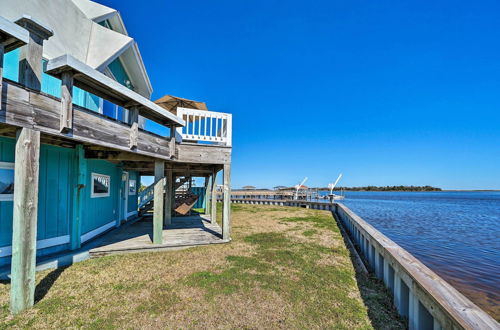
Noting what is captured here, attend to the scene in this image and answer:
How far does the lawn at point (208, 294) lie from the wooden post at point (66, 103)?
102 inches

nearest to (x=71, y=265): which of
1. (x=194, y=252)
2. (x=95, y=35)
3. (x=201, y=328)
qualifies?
(x=194, y=252)

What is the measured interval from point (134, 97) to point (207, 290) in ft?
12.7

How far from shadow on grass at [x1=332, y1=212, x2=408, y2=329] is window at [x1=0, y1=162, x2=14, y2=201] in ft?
21.5

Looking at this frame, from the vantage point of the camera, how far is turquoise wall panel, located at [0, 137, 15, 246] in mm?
4355

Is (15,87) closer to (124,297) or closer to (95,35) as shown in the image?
(124,297)

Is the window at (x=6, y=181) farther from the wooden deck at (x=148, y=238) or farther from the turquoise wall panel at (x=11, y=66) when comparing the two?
the wooden deck at (x=148, y=238)

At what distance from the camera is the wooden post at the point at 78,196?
5.62 metres

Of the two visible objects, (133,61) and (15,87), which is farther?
(133,61)

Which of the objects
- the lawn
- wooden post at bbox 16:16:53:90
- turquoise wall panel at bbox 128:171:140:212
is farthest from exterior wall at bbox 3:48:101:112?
turquoise wall panel at bbox 128:171:140:212

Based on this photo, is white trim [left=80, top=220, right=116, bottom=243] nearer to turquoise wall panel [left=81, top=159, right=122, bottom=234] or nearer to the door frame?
turquoise wall panel [left=81, top=159, right=122, bottom=234]

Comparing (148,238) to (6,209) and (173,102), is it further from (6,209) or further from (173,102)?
(173,102)

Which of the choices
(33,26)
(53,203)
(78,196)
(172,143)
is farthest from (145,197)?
(33,26)

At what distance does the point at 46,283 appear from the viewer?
3.99 m

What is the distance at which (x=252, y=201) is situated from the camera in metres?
25.6
